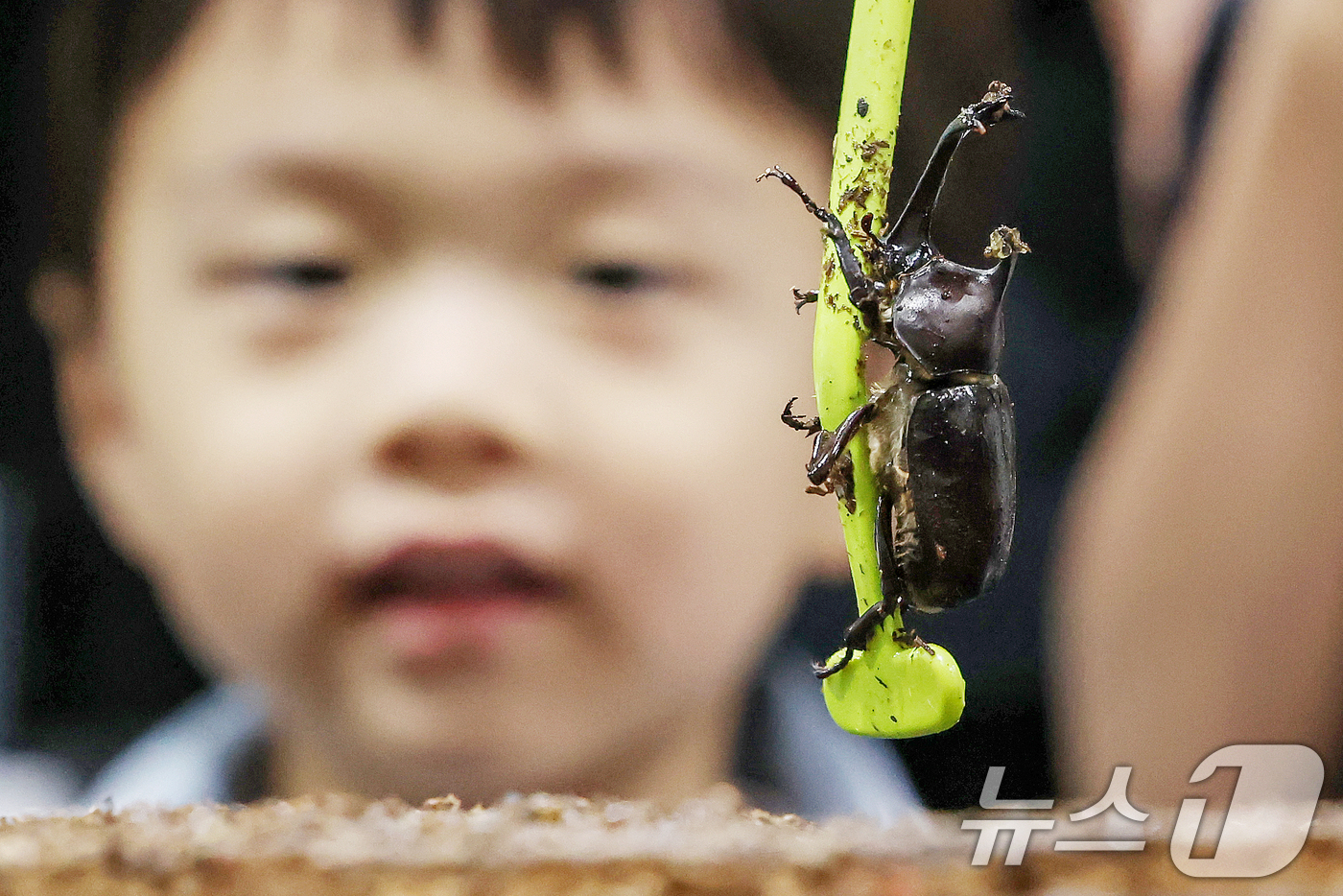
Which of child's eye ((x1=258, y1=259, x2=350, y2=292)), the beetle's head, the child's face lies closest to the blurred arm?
the child's face

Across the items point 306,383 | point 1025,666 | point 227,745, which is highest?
point 306,383

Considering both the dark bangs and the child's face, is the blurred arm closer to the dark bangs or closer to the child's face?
the child's face

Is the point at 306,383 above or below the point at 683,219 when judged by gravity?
below

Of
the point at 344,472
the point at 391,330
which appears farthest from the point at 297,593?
the point at 391,330

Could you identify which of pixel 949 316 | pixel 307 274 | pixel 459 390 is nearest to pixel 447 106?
pixel 307 274

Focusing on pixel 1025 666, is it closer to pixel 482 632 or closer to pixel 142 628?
pixel 482 632

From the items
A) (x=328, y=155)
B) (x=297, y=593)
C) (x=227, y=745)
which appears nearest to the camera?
(x=328, y=155)
